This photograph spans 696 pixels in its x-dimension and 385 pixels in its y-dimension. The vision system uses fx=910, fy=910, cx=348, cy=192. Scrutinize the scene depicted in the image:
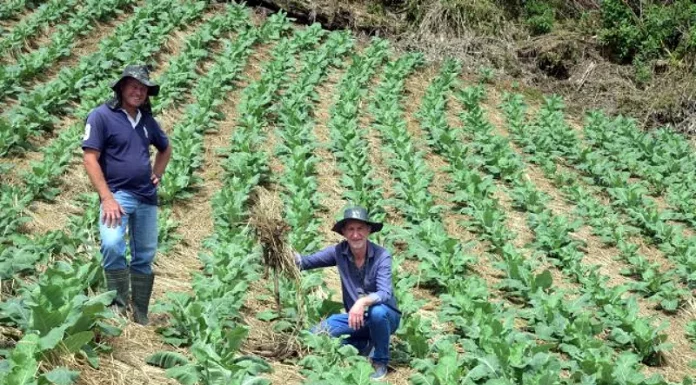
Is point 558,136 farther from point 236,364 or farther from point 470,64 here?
point 236,364

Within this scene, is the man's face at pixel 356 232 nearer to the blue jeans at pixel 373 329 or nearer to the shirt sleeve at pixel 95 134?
the blue jeans at pixel 373 329

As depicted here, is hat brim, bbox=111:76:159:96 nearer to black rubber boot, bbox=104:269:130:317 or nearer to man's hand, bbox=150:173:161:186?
man's hand, bbox=150:173:161:186

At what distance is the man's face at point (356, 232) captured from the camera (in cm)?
561

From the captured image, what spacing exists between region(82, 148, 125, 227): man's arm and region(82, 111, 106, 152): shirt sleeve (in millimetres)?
32

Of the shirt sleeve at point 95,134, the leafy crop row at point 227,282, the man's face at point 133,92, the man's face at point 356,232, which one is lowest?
the leafy crop row at point 227,282

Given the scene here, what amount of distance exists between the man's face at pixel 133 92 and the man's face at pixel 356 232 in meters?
1.47

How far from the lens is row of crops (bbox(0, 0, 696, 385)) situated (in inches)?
216

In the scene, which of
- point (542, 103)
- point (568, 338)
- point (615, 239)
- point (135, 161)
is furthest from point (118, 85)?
point (542, 103)

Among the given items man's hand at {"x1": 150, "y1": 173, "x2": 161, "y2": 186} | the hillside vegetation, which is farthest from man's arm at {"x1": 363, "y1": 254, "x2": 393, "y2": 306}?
the hillside vegetation

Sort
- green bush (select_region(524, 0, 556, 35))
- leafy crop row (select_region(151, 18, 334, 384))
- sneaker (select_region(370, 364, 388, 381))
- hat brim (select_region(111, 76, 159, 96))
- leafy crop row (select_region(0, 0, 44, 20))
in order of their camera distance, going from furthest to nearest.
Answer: green bush (select_region(524, 0, 556, 35)) → leafy crop row (select_region(0, 0, 44, 20)) → sneaker (select_region(370, 364, 388, 381)) → hat brim (select_region(111, 76, 159, 96)) → leafy crop row (select_region(151, 18, 334, 384))

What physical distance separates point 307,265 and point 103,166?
1432 millimetres

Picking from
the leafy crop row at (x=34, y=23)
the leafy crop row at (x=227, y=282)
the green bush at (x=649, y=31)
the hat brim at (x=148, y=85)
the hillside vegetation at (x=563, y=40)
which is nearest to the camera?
the leafy crop row at (x=227, y=282)

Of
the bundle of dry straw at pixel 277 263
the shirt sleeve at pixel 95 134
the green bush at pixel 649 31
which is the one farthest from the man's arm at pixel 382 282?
the green bush at pixel 649 31

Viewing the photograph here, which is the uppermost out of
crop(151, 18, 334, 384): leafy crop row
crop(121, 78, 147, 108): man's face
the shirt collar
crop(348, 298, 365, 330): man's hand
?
crop(121, 78, 147, 108): man's face
